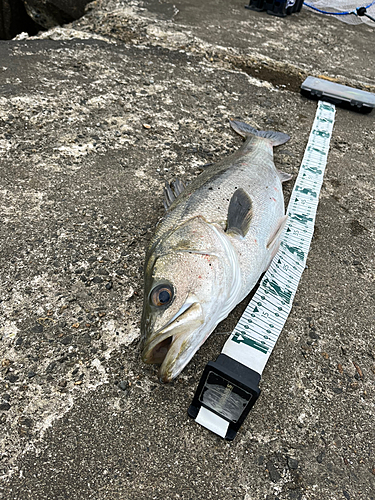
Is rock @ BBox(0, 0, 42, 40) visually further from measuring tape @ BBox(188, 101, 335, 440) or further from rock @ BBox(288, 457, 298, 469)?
rock @ BBox(288, 457, 298, 469)

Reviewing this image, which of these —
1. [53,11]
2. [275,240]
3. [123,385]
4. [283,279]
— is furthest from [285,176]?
[53,11]

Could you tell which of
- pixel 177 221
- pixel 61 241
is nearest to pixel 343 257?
pixel 177 221

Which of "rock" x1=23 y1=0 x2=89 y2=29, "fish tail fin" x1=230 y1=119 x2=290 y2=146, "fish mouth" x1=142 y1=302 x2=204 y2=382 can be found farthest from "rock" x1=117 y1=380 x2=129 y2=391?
"rock" x1=23 y1=0 x2=89 y2=29

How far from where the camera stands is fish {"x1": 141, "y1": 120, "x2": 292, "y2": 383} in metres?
1.84

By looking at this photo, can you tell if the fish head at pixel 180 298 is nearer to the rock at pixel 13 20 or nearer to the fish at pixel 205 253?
the fish at pixel 205 253

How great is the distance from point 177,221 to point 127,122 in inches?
84.9

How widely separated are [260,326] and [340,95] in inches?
162

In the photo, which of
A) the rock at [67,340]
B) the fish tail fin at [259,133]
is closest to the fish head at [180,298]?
the rock at [67,340]

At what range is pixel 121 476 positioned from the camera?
173cm

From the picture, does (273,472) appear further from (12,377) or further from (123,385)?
(12,377)

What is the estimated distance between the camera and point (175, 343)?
1800 millimetres

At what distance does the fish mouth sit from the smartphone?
4383 millimetres

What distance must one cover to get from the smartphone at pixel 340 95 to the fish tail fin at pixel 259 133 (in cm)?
155

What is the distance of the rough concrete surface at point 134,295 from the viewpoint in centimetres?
179
